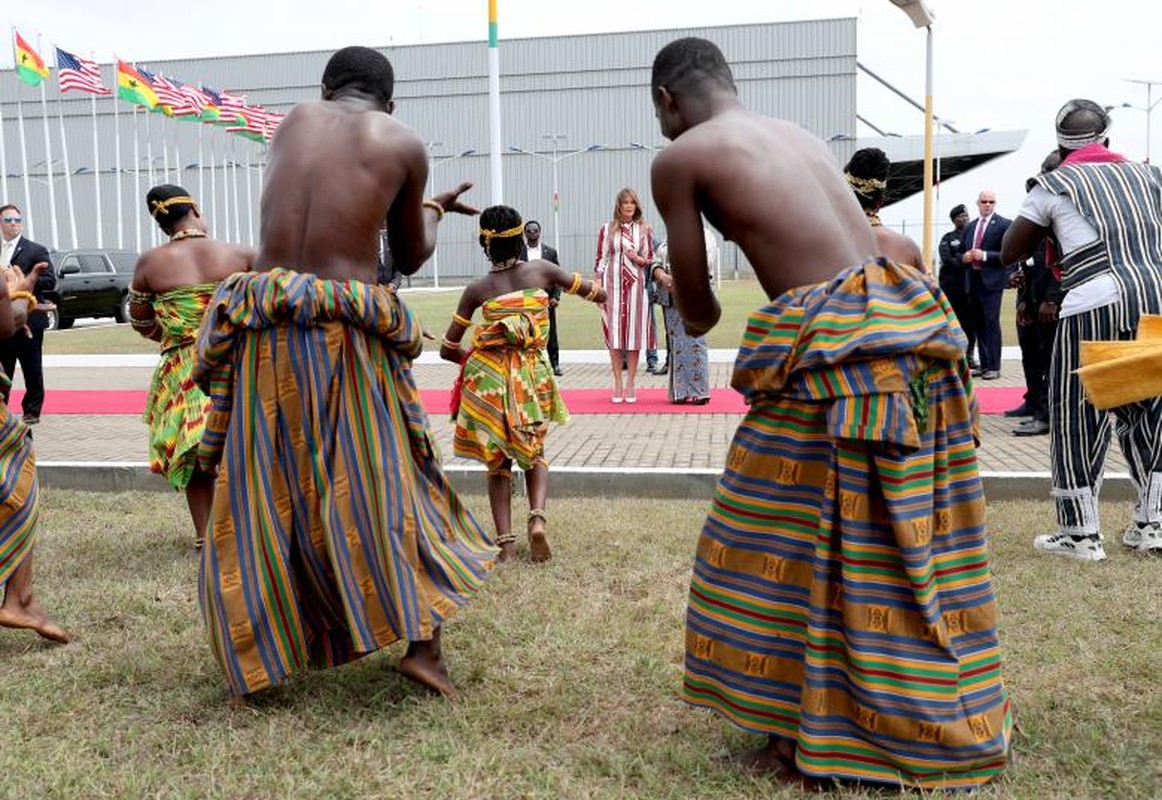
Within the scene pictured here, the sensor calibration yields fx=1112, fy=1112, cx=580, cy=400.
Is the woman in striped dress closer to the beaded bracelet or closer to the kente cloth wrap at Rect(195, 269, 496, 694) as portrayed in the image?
the beaded bracelet

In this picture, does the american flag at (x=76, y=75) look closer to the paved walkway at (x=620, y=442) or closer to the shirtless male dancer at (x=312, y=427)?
the paved walkway at (x=620, y=442)

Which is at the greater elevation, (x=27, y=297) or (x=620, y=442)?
(x=27, y=297)

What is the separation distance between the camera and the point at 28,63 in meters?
31.8

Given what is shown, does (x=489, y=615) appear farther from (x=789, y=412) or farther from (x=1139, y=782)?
(x=1139, y=782)

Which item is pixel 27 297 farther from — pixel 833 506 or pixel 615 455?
pixel 615 455

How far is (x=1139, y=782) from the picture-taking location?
2.93m

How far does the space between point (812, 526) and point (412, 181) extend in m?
1.69

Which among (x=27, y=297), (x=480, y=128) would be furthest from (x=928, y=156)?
(x=480, y=128)

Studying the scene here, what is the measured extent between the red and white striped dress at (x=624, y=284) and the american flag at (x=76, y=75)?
81.9ft

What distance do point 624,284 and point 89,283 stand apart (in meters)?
17.7

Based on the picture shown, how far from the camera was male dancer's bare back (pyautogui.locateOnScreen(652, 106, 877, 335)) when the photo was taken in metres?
2.91

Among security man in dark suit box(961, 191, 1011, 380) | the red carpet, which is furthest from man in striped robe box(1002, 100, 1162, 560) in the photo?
security man in dark suit box(961, 191, 1011, 380)

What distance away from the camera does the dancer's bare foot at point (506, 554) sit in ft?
17.6

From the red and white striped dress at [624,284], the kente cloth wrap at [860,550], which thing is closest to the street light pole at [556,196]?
the red and white striped dress at [624,284]
